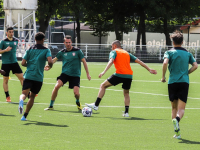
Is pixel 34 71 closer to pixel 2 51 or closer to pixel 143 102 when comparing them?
pixel 2 51

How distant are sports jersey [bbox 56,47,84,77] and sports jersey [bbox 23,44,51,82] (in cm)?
166

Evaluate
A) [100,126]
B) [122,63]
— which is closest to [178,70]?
[100,126]

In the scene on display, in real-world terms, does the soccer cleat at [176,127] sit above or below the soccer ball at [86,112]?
above

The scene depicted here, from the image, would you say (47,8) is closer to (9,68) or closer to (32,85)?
(9,68)

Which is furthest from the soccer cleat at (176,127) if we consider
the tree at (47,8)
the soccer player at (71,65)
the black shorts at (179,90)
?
the tree at (47,8)

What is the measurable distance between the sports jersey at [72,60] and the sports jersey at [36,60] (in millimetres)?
1663

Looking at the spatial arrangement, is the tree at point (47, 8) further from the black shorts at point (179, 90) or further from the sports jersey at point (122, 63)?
the black shorts at point (179, 90)

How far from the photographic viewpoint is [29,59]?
9750 millimetres

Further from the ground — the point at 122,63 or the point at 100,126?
the point at 122,63

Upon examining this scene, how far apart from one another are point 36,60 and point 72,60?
5.90ft

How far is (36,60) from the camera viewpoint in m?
9.66

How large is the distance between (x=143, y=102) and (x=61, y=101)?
227cm

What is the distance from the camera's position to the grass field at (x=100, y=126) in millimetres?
7301

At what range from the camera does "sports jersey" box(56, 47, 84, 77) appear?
11.3m
